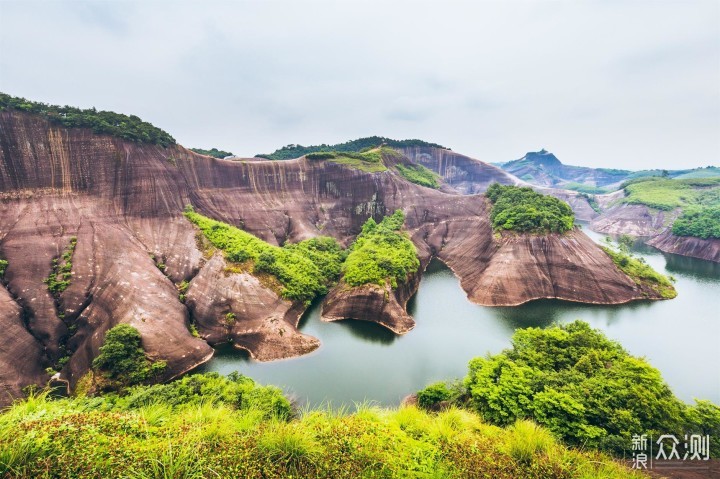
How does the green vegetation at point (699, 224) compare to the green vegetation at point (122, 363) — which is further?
the green vegetation at point (699, 224)

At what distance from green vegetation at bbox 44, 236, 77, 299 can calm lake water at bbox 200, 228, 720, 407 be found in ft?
43.8

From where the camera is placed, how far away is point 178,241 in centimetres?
3459

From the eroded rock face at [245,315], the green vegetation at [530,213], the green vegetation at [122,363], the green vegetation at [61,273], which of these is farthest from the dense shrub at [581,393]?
the green vegetation at [61,273]

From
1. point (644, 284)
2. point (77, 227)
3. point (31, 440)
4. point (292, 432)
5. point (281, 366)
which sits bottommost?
point (281, 366)

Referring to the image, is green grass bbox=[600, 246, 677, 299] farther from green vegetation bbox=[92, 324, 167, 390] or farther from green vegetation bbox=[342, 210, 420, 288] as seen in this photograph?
green vegetation bbox=[92, 324, 167, 390]

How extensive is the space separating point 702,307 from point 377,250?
35225mm

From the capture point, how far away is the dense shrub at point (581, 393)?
1290 cm

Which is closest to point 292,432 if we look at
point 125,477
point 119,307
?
point 125,477

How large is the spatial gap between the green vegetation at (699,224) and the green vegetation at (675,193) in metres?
16.8

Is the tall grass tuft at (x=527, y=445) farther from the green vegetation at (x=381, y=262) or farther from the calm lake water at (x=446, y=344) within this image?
the green vegetation at (x=381, y=262)

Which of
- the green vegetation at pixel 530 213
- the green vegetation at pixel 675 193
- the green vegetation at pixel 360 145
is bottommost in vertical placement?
the green vegetation at pixel 530 213

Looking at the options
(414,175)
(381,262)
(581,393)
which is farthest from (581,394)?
(414,175)

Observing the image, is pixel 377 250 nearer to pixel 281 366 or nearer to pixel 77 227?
pixel 281 366

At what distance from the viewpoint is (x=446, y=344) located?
26.9m
